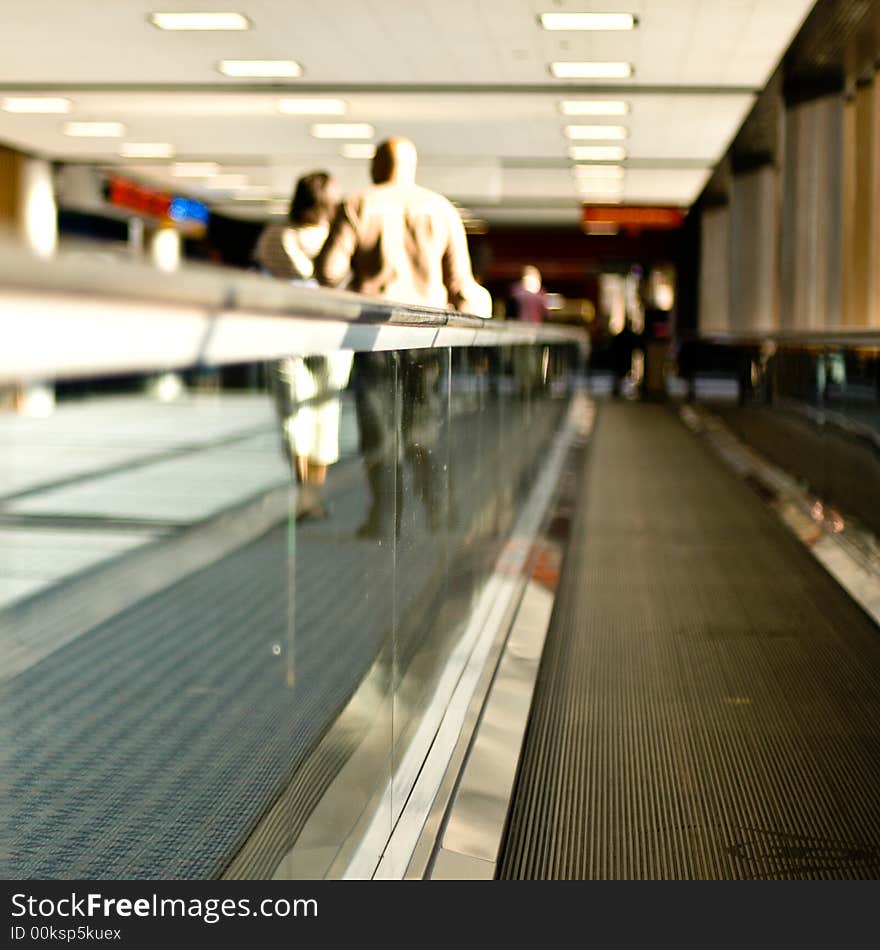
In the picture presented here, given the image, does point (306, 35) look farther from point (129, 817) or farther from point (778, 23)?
point (129, 817)

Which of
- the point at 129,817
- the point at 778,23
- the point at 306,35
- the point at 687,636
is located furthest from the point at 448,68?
the point at 129,817

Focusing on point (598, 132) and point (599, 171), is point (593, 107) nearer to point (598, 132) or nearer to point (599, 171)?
point (598, 132)

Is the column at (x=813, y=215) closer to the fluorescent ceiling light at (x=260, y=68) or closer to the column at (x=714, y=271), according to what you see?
the fluorescent ceiling light at (x=260, y=68)

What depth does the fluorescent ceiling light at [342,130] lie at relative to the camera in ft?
66.3

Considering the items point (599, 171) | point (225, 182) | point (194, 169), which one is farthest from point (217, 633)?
point (225, 182)

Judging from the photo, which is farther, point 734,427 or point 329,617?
point 734,427

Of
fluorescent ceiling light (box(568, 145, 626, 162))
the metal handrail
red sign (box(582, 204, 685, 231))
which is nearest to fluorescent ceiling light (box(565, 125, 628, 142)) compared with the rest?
fluorescent ceiling light (box(568, 145, 626, 162))

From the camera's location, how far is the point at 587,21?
13.1m

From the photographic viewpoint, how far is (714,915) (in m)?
2.41

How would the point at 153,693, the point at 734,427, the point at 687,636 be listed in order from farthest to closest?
the point at 734,427, the point at 687,636, the point at 153,693

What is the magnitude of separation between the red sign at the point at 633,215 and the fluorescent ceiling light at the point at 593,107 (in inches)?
456

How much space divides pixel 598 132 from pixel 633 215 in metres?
10.0

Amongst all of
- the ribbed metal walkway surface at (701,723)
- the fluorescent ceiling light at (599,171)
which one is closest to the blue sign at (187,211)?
the fluorescent ceiling light at (599,171)

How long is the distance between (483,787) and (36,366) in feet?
7.43
